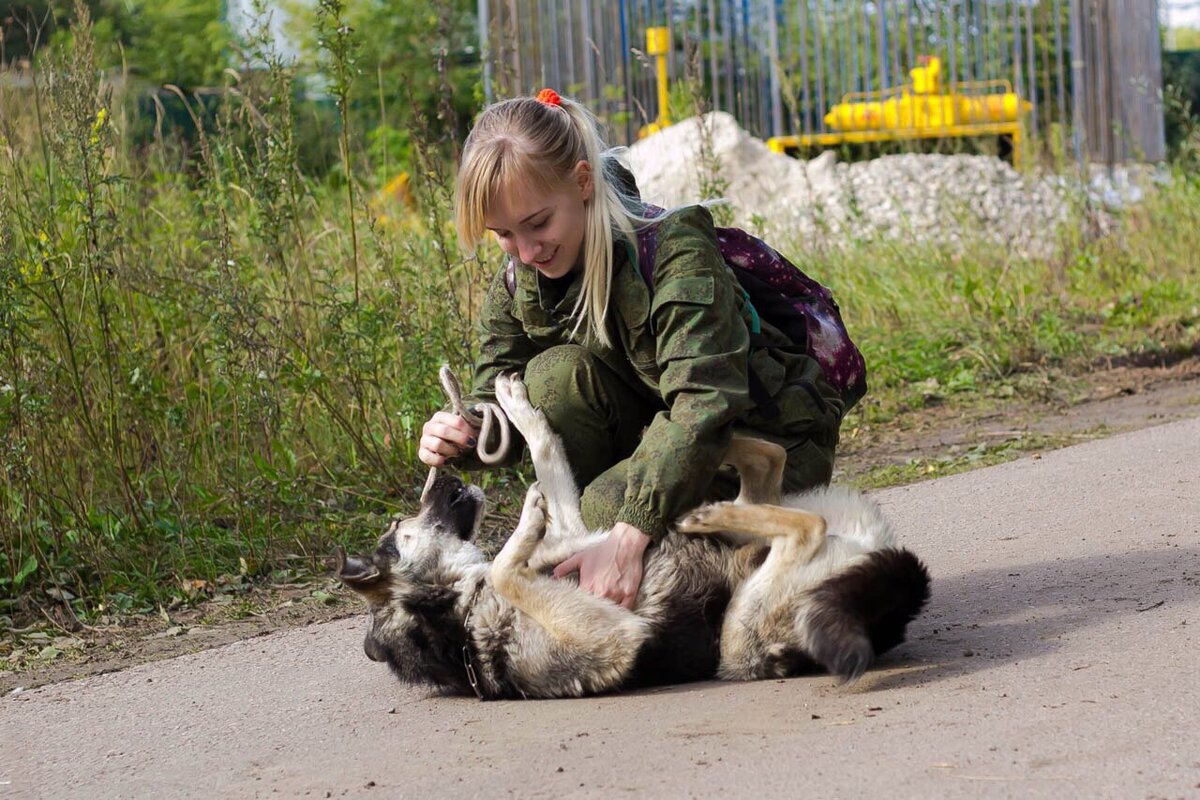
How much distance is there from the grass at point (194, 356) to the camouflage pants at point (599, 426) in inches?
58.2

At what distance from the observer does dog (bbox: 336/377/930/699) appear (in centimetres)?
319

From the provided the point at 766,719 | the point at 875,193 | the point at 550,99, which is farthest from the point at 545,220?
the point at 875,193

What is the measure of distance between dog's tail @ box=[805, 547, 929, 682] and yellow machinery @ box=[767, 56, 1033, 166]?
966cm

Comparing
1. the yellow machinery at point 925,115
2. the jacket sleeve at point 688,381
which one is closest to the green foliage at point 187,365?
the jacket sleeve at point 688,381

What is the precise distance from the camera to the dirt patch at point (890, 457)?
4129mm

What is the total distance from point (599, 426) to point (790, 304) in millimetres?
632

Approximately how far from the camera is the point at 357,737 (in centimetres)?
313

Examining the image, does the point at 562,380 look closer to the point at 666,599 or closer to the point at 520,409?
the point at 520,409

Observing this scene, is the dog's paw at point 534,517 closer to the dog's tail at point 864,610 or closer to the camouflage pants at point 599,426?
the camouflage pants at point 599,426

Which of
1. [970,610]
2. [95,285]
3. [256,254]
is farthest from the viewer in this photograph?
[256,254]

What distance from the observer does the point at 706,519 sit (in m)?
3.31

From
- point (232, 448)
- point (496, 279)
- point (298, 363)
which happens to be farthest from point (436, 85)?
point (496, 279)

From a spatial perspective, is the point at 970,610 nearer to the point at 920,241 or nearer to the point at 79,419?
A: the point at 79,419

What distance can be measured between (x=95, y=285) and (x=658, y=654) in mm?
2660
